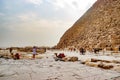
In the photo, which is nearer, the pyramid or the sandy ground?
the sandy ground

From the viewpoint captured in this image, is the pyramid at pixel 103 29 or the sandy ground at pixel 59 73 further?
the pyramid at pixel 103 29

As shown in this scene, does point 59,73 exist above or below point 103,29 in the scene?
below

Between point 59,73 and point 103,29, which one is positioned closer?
point 59,73

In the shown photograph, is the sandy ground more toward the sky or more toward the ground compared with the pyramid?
more toward the ground

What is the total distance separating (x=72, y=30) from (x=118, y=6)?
2366 cm

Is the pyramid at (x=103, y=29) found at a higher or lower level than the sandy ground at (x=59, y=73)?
higher

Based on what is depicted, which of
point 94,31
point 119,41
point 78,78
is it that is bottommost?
point 78,78

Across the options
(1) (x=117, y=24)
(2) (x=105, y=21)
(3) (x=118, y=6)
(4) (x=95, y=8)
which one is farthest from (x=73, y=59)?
(4) (x=95, y=8)

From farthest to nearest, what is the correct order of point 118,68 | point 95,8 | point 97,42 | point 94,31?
point 95,8
point 94,31
point 97,42
point 118,68

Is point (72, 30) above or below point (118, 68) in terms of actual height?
above

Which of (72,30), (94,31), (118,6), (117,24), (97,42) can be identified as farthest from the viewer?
(72,30)

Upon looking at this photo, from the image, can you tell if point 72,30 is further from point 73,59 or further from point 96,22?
point 73,59

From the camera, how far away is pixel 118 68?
31.4 feet

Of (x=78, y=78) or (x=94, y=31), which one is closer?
(x=78, y=78)
